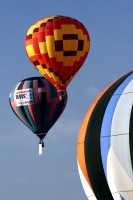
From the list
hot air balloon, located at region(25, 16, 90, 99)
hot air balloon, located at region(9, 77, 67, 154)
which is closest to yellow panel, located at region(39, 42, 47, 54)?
hot air balloon, located at region(25, 16, 90, 99)

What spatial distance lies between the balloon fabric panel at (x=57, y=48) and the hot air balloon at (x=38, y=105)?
347 centimetres

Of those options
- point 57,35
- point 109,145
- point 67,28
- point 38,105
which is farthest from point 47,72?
point 109,145

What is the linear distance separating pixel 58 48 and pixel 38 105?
4902mm

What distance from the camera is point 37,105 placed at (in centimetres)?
4375

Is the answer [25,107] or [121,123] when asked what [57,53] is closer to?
[25,107]

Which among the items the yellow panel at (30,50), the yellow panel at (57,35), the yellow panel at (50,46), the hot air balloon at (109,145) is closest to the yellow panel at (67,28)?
the yellow panel at (57,35)

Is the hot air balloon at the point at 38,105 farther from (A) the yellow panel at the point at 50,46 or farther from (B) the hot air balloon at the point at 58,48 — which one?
(A) the yellow panel at the point at 50,46

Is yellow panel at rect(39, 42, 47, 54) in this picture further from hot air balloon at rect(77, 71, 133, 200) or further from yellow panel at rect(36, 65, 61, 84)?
hot air balloon at rect(77, 71, 133, 200)

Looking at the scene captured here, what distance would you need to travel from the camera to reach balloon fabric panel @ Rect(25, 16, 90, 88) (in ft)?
130

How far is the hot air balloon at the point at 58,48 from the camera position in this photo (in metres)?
39.7

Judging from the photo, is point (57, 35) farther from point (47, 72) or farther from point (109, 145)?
point (109, 145)

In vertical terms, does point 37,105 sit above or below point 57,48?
below

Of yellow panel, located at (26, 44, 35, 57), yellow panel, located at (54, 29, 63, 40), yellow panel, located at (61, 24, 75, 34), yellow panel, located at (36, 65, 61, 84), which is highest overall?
yellow panel, located at (61, 24, 75, 34)

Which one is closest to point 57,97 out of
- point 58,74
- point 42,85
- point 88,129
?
point 42,85
